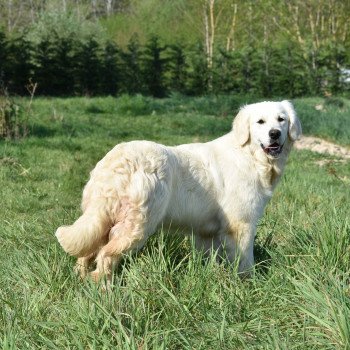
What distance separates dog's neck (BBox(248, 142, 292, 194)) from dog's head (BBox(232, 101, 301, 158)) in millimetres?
39

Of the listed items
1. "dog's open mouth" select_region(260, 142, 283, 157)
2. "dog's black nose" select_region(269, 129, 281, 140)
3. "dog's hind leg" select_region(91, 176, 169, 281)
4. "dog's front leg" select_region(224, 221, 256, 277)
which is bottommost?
"dog's front leg" select_region(224, 221, 256, 277)

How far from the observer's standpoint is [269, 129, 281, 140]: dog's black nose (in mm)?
4543

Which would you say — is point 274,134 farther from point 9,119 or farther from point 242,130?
point 9,119

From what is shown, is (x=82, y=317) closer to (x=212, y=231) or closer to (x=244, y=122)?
(x=212, y=231)

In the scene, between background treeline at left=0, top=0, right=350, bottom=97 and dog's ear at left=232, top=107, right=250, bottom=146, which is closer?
dog's ear at left=232, top=107, right=250, bottom=146

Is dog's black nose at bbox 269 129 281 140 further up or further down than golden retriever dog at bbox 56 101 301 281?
further up

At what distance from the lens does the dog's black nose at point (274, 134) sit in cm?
454

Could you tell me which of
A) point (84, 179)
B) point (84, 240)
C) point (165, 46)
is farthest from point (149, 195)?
point (165, 46)

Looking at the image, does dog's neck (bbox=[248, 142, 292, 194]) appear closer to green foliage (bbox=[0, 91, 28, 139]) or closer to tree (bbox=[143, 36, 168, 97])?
green foliage (bbox=[0, 91, 28, 139])

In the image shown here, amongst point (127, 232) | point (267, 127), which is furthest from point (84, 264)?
point (267, 127)

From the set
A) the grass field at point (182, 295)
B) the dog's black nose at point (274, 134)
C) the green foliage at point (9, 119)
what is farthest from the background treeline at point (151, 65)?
the dog's black nose at point (274, 134)

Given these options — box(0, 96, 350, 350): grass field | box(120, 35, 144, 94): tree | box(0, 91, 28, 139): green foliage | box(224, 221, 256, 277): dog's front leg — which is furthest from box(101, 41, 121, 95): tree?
box(224, 221, 256, 277): dog's front leg

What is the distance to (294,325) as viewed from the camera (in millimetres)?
2902

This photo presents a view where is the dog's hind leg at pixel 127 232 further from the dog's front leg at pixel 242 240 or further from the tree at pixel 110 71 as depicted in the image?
the tree at pixel 110 71
